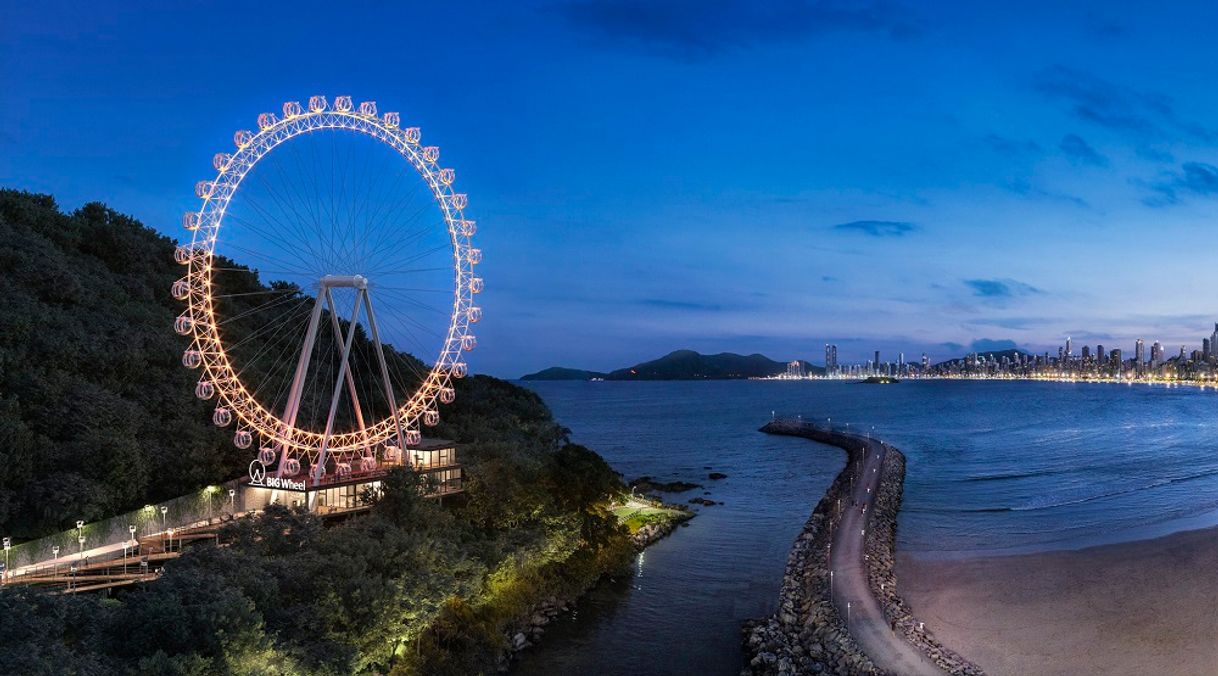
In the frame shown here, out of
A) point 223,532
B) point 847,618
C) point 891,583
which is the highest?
point 223,532

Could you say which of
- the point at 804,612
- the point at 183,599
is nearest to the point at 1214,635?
the point at 804,612

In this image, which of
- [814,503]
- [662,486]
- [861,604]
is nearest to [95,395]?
[861,604]

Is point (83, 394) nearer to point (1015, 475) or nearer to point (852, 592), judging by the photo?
point (852, 592)

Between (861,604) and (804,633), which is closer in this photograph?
(804,633)

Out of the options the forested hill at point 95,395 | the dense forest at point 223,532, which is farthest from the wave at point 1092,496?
the forested hill at point 95,395

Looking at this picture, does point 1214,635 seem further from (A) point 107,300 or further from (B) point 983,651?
(A) point 107,300

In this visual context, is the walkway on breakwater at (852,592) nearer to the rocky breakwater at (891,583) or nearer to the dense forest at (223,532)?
the rocky breakwater at (891,583)
